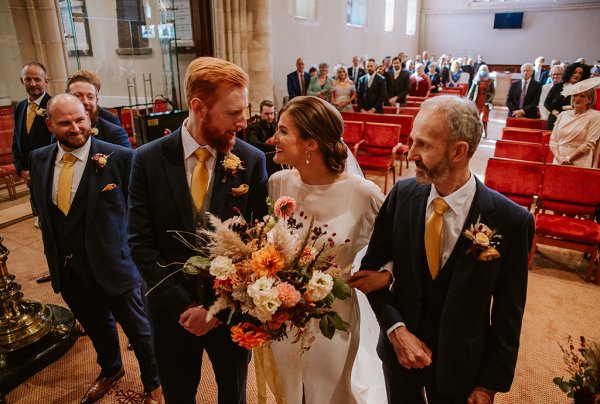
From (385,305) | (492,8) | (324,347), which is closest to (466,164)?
(385,305)

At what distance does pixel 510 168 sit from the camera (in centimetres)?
468

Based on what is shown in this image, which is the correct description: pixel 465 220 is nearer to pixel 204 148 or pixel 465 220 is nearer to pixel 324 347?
pixel 324 347

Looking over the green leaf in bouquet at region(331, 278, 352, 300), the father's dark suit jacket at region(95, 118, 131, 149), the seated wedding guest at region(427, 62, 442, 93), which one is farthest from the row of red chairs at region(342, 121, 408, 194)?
the seated wedding guest at region(427, 62, 442, 93)

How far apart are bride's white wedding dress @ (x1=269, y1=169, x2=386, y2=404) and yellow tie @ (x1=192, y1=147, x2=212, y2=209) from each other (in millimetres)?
367

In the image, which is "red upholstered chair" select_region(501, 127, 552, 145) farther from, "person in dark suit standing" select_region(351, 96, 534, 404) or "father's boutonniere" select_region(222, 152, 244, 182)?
"father's boutonniere" select_region(222, 152, 244, 182)

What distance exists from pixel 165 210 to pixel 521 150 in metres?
5.44

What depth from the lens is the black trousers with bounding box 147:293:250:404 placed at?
178 centimetres

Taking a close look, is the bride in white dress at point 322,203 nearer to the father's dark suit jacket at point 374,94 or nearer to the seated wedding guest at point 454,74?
the father's dark suit jacket at point 374,94

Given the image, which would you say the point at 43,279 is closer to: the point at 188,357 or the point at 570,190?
the point at 188,357

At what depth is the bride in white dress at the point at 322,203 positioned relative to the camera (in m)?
1.80

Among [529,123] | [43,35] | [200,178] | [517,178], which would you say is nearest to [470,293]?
[200,178]

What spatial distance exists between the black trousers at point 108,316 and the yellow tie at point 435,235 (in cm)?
169

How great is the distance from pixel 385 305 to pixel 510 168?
3.76m

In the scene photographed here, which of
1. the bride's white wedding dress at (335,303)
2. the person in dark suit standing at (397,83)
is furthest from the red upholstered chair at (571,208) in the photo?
the person in dark suit standing at (397,83)
